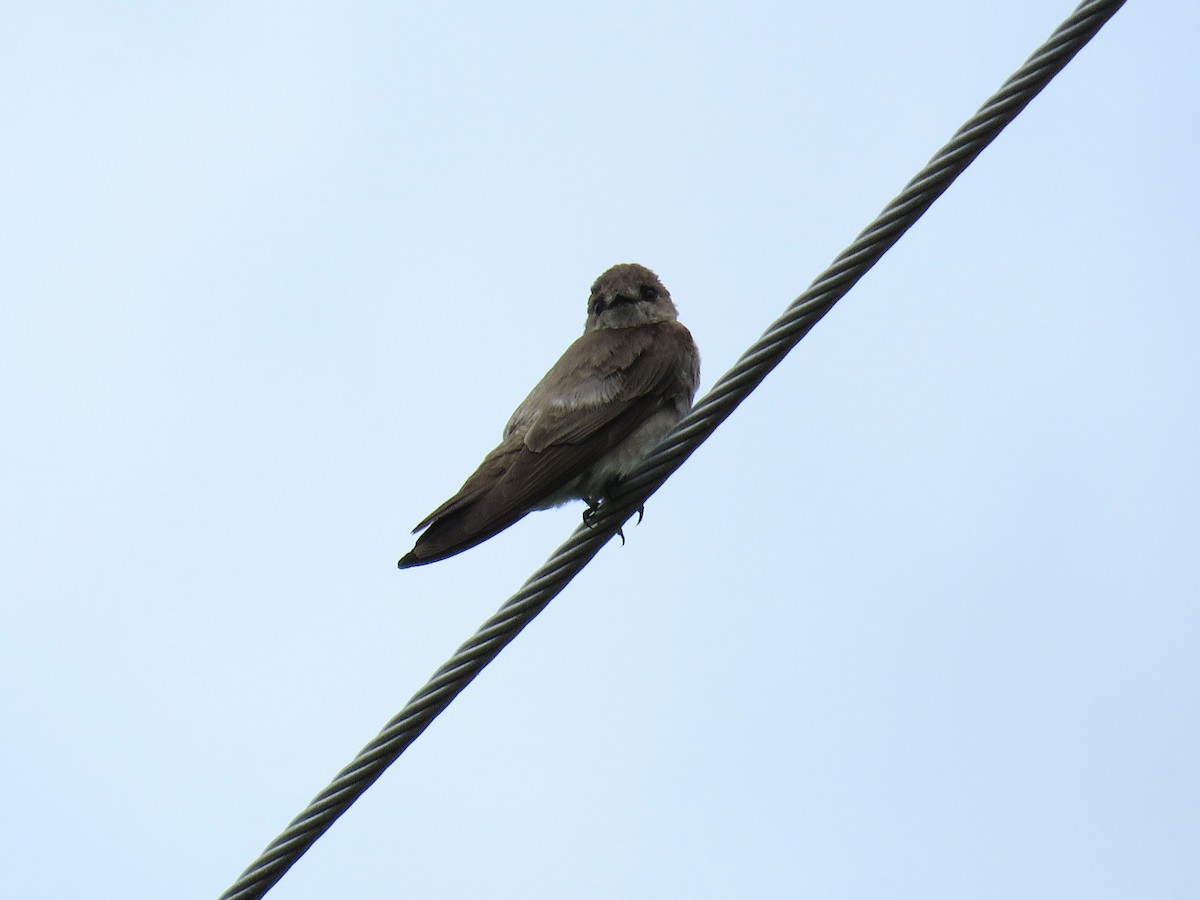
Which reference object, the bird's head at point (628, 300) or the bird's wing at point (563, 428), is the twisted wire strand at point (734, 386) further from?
the bird's head at point (628, 300)

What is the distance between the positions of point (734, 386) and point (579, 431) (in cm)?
174

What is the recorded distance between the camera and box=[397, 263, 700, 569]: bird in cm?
581

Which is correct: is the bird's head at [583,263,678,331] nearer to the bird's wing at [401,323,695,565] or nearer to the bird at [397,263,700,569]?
the bird at [397,263,700,569]

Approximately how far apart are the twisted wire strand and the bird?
1.08 m

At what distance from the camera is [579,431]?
6.30m

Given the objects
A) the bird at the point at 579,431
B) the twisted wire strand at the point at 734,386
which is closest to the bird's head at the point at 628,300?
the bird at the point at 579,431

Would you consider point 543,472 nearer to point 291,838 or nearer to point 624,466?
point 624,466

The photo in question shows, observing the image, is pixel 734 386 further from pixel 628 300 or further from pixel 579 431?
pixel 628 300

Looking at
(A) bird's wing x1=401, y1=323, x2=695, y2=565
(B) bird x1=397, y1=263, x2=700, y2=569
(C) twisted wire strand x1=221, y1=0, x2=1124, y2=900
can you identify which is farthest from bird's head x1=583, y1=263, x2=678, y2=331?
(C) twisted wire strand x1=221, y1=0, x2=1124, y2=900

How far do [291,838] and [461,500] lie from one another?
6.66 ft

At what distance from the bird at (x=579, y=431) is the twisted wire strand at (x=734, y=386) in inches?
42.7

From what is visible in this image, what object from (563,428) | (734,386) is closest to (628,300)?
(563,428)

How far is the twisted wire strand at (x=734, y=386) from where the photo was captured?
4020 mm

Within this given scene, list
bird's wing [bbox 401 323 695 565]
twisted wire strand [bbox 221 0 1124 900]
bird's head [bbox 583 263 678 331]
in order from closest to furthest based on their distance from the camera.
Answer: twisted wire strand [bbox 221 0 1124 900] → bird's wing [bbox 401 323 695 565] → bird's head [bbox 583 263 678 331]
